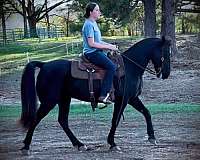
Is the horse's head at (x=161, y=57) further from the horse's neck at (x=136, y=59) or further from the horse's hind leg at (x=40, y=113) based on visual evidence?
the horse's hind leg at (x=40, y=113)

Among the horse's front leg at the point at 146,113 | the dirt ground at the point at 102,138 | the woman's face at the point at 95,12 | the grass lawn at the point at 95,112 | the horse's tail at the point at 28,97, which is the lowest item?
the grass lawn at the point at 95,112

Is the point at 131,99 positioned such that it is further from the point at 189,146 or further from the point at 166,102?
the point at 166,102

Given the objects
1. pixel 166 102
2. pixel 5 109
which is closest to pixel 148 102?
pixel 166 102

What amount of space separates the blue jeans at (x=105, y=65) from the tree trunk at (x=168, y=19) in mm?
4104

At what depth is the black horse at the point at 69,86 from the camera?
12.8ft

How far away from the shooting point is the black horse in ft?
12.8

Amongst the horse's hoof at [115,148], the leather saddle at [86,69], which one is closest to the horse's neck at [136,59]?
the leather saddle at [86,69]

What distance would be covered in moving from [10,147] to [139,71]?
125cm

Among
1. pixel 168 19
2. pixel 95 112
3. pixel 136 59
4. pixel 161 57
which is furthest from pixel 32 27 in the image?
pixel 168 19

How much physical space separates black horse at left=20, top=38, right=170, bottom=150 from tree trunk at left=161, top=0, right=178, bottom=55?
3781 millimetres

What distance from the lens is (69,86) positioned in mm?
4004

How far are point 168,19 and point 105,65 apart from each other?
4.47 m

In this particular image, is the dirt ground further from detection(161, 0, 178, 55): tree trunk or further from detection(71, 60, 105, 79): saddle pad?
detection(161, 0, 178, 55): tree trunk

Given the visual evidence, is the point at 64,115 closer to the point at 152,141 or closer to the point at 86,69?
the point at 86,69
